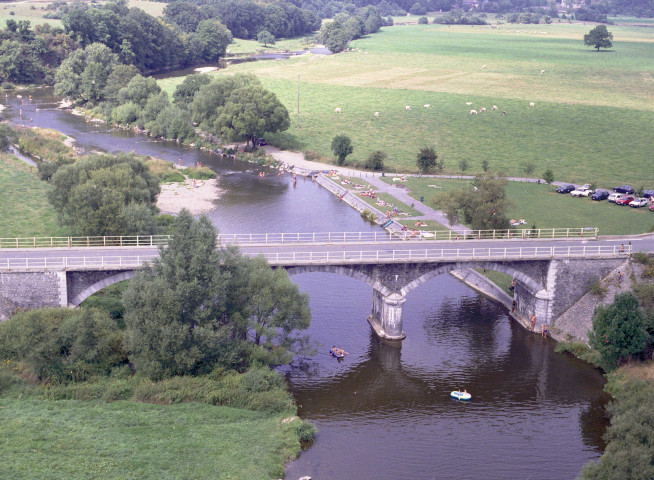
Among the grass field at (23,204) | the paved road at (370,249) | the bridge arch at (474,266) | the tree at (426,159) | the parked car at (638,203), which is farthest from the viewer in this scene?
the tree at (426,159)

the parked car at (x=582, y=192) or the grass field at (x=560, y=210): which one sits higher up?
the parked car at (x=582, y=192)

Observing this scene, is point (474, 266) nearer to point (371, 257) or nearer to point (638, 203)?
point (371, 257)

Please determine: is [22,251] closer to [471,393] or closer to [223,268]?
[223,268]

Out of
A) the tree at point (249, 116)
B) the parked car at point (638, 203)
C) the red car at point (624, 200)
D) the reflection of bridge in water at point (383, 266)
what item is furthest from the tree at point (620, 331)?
the tree at point (249, 116)

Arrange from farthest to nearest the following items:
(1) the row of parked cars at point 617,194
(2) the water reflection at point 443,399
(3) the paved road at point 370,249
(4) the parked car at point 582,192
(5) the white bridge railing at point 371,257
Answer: (4) the parked car at point 582,192 < (1) the row of parked cars at point 617,194 < (3) the paved road at point 370,249 < (5) the white bridge railing at point 371,257 < (2) the water reflection at point 443,399

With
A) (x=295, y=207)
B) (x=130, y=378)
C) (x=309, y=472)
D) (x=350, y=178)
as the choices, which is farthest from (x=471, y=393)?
(x=350, y=178)

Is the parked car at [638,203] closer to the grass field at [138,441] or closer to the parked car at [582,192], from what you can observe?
the parked car at [582,192]

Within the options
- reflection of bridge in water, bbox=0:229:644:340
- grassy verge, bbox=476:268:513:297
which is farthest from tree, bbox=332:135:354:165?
reflection of bridge in water, bbox=0:229:644:340

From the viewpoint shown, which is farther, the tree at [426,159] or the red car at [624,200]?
the tree at [426,159]

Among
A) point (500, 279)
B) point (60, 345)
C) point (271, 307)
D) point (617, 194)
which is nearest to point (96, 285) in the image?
point (60, 345)
